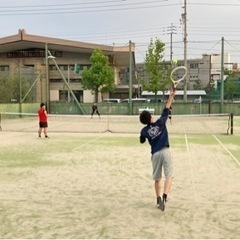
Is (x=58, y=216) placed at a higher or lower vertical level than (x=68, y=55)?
lower

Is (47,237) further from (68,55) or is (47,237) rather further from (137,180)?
(68,55)

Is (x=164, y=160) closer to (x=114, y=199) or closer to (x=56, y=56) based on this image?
(x=114, y=199)

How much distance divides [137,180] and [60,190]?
5.75 ft

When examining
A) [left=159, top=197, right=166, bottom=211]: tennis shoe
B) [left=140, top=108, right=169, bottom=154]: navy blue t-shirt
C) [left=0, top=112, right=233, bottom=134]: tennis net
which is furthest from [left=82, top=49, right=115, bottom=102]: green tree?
[left=159, top=197, right=166, bottom=211]: tennis shoe

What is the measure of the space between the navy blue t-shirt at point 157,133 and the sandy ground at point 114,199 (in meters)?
0.97

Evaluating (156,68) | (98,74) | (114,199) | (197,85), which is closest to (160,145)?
(114,199)

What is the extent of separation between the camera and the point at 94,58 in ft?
173

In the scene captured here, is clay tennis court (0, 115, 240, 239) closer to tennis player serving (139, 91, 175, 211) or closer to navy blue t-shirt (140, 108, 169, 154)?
tennis player serving (139, 91, 175, 211)

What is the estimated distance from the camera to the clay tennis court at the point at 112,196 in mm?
5199

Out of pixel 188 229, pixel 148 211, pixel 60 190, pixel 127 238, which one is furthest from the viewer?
pixel 60 190

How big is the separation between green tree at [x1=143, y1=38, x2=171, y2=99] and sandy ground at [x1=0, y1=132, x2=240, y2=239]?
33.1m

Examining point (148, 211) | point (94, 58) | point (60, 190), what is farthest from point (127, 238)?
point (94, 58)

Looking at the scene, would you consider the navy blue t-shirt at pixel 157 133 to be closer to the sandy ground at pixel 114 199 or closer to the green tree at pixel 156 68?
the sandy ground at pixel 114 199

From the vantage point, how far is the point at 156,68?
45.0 meters
